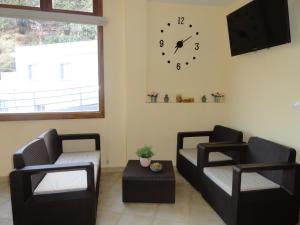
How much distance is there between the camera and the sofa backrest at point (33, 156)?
2143 millimetres

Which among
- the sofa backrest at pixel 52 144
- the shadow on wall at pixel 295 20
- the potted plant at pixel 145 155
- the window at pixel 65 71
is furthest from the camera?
the window at pixel 65 71

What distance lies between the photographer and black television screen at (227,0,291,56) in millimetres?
2402

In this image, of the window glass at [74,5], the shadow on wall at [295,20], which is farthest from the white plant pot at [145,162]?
the window glass at [74,5]

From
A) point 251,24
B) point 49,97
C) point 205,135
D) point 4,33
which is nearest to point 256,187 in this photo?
point 205,135

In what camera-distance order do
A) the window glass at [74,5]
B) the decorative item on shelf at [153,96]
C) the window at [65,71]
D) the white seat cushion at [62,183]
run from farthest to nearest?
the decorative item on shelf at [153,96] → the window at [65,71] → the window glass at [74,5] → the white seat cushion at [62,183]

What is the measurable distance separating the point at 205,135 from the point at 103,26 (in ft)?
7.45

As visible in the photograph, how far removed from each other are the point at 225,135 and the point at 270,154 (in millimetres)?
925

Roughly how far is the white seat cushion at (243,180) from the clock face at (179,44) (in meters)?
1.85

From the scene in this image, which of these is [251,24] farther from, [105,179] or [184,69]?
[105,179]

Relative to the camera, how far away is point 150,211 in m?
2.66

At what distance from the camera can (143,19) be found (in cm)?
366

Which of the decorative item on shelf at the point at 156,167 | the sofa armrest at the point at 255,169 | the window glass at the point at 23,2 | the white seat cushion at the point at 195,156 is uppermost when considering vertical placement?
the window glass at the point at 23,2

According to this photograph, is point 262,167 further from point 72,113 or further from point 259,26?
point 72,113

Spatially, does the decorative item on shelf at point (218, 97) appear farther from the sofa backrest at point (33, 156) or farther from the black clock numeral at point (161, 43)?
the sofa backrest at point (33, 156)
